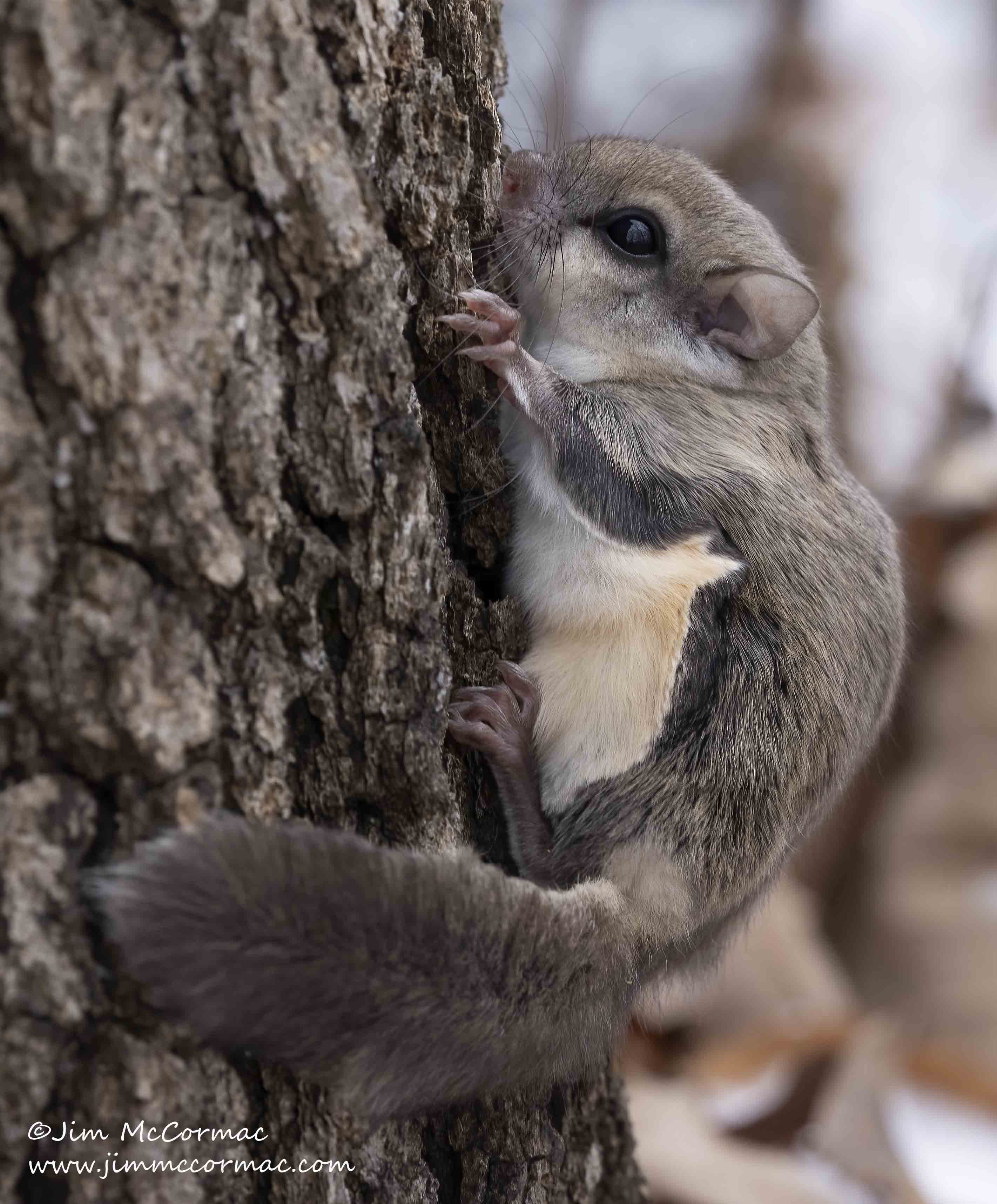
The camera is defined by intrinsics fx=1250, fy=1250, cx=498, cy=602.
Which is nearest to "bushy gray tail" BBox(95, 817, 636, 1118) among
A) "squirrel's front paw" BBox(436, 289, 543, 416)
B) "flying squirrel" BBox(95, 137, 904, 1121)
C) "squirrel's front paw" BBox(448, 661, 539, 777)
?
"flying squirrel" BBox(95, 137, 904, 1121)

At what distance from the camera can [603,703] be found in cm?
224

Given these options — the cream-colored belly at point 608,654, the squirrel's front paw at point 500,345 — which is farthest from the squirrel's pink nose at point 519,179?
the cream-colored belly at point 608,654

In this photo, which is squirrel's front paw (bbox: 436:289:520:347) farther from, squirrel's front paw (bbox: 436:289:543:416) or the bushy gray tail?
the bushy gray tail

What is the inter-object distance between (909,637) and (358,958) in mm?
2077

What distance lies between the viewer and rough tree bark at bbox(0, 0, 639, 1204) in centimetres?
151

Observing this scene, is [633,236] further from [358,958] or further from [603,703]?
[358,958]

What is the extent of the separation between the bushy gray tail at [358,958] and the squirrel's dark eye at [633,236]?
1.44 m

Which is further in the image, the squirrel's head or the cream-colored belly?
the squirrel's head

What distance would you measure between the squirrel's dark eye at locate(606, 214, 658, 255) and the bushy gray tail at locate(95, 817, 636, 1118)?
4.73ft

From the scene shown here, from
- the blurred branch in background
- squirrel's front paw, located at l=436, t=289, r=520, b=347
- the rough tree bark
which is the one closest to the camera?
the rough tree bark

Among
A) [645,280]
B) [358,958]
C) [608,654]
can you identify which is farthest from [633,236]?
[358,958]

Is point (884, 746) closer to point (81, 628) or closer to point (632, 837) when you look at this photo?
point (632, 837)

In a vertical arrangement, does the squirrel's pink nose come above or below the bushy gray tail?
above

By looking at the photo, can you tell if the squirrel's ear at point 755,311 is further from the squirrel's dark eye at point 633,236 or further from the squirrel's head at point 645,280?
the squirrel's dark eye at point 633,236
